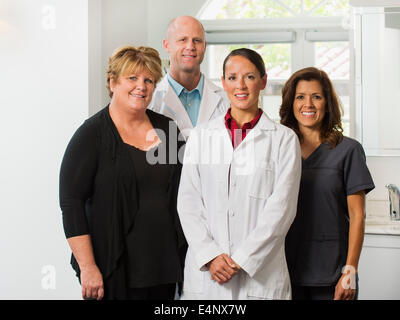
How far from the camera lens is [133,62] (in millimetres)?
1646

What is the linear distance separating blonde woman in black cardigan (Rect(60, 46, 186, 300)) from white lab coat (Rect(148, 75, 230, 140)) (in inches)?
11.1

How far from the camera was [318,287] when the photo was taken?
1689mm

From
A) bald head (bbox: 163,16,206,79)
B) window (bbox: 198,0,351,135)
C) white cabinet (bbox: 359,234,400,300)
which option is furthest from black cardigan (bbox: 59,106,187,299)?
window (bbox: 198,0,351,135)

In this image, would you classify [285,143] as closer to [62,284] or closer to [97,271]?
[97,271]

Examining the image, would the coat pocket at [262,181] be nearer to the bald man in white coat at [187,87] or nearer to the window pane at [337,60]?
the bald man in white coat at [187,87]

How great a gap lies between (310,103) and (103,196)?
73 centimetres

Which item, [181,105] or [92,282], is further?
[181,105]

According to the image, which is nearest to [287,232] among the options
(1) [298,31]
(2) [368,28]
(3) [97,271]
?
(3) [97,271]

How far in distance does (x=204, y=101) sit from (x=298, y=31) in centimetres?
238

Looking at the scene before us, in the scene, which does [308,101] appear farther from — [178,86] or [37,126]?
[37,126]

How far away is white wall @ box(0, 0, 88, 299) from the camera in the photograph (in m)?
2.26

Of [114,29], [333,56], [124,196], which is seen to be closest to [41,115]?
[114,29]

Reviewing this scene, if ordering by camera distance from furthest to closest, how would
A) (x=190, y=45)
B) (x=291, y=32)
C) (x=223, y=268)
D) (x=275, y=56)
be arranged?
1. (x=275, y=56)
2. (x=291, y=32)
3. (x=190, y=45)
4. (x=223, y=268)

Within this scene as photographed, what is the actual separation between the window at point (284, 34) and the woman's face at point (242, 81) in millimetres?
2567
